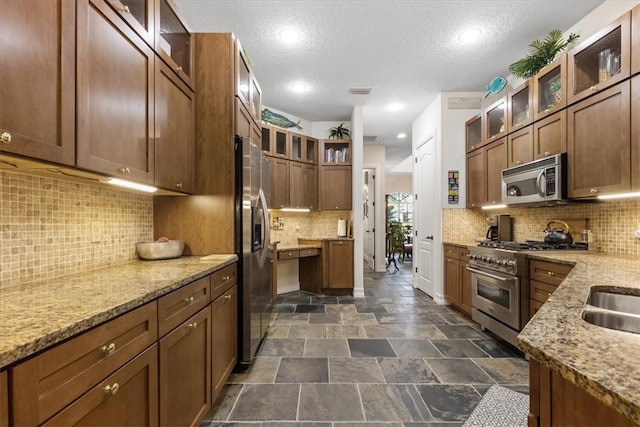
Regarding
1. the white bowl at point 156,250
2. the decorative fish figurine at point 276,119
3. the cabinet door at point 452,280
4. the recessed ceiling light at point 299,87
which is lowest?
the cabinet door at point 452,280

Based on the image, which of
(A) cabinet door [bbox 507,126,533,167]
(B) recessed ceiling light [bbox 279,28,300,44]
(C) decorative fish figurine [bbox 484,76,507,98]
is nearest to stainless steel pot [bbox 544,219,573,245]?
(A) cabinet door [bbox 507,126,533,167]

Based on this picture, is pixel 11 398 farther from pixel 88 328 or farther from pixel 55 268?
pixel 55 268

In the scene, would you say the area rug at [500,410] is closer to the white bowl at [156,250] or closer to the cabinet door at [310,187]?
the white bowl at [156,250]

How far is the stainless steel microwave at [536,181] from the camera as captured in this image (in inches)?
94.0

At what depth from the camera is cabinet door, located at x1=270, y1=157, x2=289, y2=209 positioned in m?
4.36

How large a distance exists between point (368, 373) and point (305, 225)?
309cm

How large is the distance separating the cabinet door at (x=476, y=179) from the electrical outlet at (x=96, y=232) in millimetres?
3904

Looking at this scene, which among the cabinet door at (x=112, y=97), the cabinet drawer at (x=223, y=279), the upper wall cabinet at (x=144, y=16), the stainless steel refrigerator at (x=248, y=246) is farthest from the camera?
the stainless steel refrigerator at (x=248, y=246)

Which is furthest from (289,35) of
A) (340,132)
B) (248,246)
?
(340,132)

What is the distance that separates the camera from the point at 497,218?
142 inches

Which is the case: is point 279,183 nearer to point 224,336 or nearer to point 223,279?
point 223,279

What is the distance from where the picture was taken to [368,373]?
7.22ft

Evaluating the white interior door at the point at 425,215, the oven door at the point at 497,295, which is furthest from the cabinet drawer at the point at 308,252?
the oven door at the point at 497,295

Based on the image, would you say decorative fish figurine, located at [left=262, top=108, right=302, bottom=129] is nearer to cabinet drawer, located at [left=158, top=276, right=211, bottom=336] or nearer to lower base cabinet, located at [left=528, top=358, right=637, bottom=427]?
cabinet drawer, located at [left=158, top=276, right=211, bottom=336]
